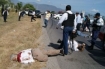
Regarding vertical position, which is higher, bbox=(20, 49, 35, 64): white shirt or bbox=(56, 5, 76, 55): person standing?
bbox=(56, 5, 76, 55): person standing

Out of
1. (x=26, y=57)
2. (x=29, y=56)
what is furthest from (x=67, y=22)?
(x=26, y=57)

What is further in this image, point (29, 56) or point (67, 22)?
point (67, 22)

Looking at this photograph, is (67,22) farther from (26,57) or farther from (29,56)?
(26,57)

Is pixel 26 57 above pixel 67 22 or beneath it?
beneath

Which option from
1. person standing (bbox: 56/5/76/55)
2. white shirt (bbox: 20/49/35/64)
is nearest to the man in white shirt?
white shirt (bbox: 20/49/35/64)

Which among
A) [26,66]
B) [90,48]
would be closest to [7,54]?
[26,66]

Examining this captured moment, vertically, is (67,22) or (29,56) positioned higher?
(67,22)

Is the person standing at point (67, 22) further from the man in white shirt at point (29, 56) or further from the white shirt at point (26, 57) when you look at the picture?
the white shirt at point (26, 57)

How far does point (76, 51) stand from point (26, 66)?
3.96 metres

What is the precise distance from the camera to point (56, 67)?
817 centimetres

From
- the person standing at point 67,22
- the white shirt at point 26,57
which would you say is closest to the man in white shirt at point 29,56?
the white shirt at point 26,57

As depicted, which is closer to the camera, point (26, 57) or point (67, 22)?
point (26, 57)

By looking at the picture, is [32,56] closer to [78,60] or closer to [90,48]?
[78,60]

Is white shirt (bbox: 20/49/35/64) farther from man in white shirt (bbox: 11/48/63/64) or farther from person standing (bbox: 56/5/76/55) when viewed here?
person standing (bbox: 56/5/76/55)
